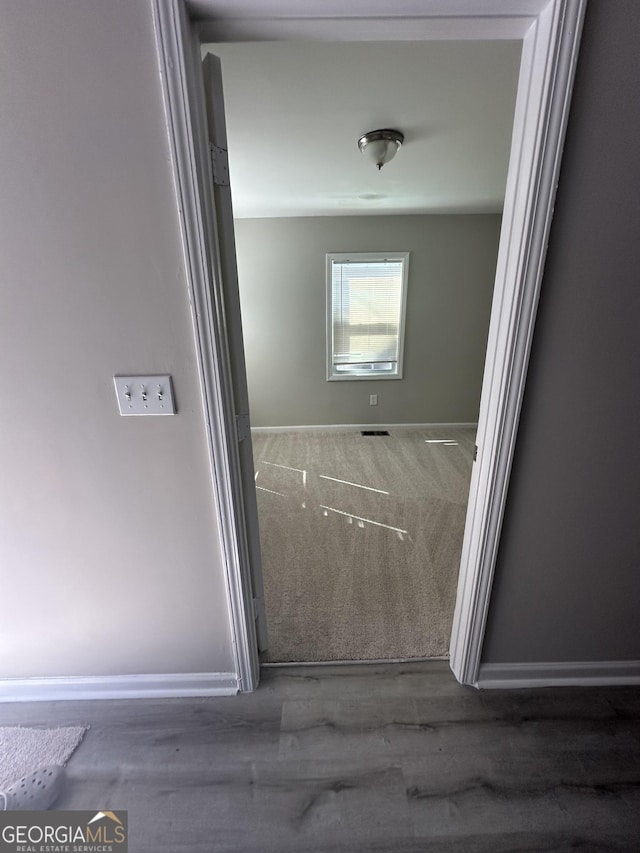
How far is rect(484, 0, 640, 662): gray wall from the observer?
815mm

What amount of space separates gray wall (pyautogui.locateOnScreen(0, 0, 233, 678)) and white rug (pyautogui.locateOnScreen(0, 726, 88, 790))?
178mm

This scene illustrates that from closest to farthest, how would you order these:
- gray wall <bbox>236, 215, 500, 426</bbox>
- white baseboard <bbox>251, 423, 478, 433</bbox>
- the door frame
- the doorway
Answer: the door frame < the doorway < gray wall <bbox>236, 215, 500, 426</bbox> < white baseboard <bbox>251, 423, 478, 433</bbox>

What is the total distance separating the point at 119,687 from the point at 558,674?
1.72m

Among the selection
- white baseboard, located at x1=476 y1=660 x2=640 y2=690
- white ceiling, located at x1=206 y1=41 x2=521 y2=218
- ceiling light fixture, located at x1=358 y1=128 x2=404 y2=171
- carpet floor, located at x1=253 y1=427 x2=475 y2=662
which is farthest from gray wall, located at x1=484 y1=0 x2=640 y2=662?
ceiling light fixture, located at x1=358 y1=128 x2=404 y2=171

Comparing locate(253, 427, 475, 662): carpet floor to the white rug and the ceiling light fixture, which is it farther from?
the ceiling light fixture

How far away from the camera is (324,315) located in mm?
3820

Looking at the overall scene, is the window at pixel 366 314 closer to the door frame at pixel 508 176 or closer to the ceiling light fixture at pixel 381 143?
the ceiling light fixture at pixel 381 143

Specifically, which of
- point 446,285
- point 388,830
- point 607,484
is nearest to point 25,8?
point 607,484

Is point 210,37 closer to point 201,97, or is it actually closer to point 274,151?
point 201,97

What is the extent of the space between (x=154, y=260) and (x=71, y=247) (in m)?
0.21

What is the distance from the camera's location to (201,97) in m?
0.83

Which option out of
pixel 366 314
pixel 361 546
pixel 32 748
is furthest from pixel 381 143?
pixel 32 748

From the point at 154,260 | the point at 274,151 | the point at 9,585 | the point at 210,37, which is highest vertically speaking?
the point at 274,151

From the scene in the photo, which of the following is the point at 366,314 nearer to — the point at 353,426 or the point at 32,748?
the point at 353,426
